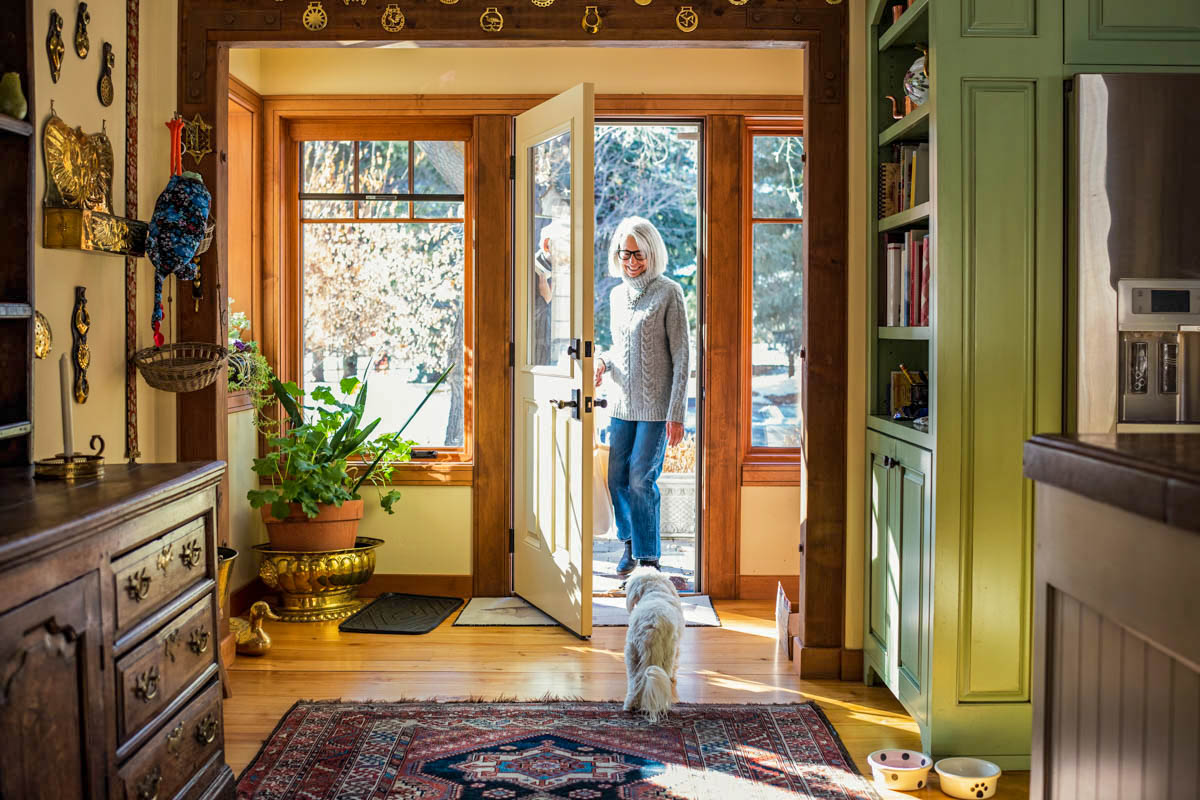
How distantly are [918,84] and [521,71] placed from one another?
2128 millimetres

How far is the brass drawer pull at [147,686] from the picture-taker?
2027mm

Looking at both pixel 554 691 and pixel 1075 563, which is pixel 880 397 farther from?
pixel 1075 563

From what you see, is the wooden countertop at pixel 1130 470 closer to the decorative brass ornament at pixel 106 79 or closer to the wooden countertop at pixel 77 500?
the wooden countertop at pixel 77 500

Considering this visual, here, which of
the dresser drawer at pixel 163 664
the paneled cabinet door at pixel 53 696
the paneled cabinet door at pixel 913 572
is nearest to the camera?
the paneled cabinet door at pixel 53 696

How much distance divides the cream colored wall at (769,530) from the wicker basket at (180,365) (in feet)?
7.88

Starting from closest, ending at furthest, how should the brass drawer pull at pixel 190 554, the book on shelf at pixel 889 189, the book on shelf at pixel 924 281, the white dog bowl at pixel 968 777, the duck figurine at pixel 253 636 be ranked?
the brass drawer pull at pixel 190 554, the white dog bowl at pixel 968 777, the book on shelf at pixel 924 281, the book on shelf at pixel 889 189, the duck figurine at pixel 253 636

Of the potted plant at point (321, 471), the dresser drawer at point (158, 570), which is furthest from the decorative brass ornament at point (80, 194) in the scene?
the potted plant at point (321, 471)

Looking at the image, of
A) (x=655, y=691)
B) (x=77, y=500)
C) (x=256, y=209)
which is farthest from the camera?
(x=256, y=209)

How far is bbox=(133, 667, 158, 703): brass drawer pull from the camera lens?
2027 millimetres

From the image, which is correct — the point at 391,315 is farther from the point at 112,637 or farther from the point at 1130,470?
the point at 1130,470

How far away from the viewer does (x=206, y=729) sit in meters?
2.41

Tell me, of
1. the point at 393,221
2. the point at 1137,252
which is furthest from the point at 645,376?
the point at 1137,252

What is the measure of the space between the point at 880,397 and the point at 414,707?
1825 mm

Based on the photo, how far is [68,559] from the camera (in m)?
1.73
